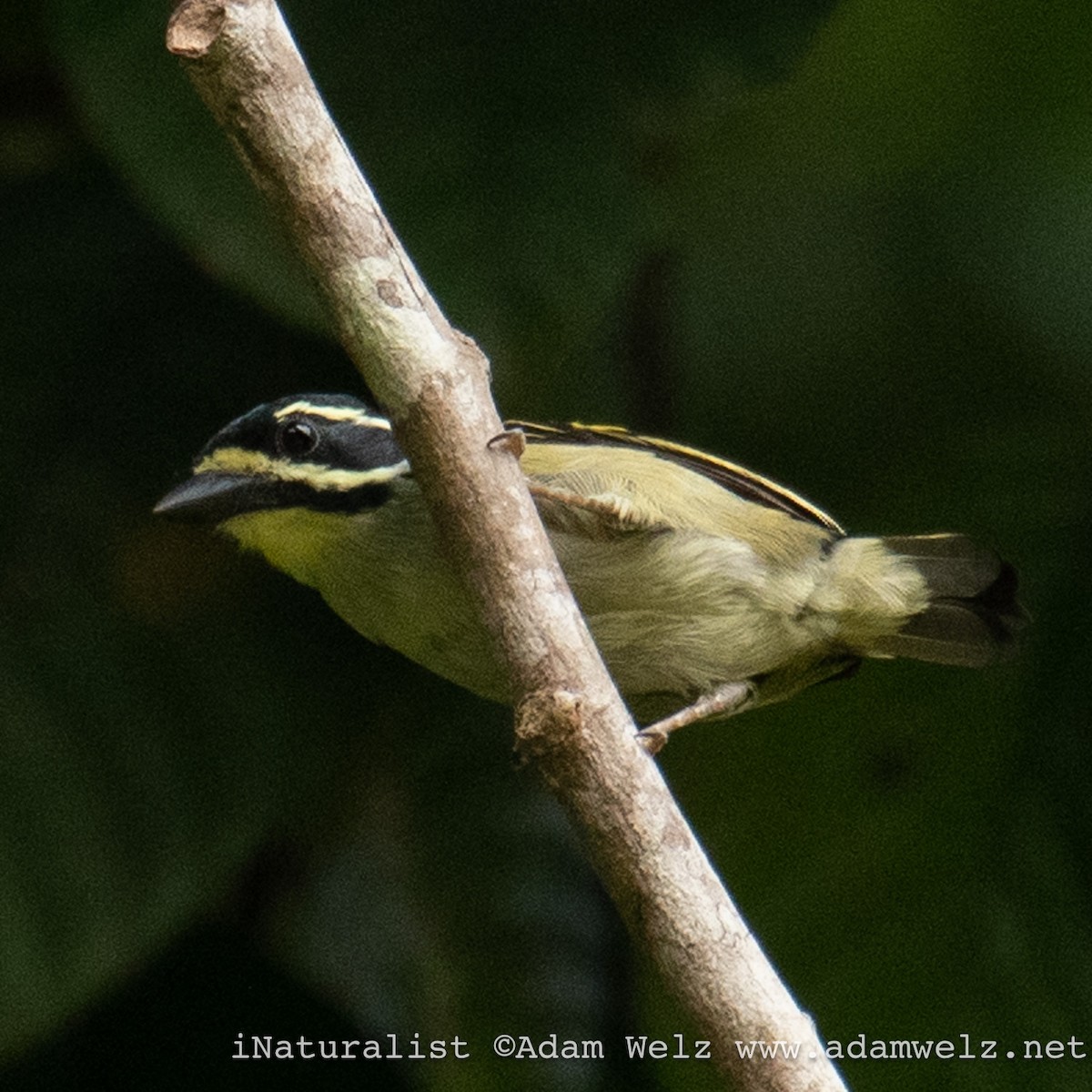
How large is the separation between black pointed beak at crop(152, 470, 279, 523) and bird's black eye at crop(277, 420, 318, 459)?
0.05 metres

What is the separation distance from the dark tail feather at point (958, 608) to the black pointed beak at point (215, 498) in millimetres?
959

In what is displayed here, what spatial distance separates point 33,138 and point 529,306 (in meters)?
0.92

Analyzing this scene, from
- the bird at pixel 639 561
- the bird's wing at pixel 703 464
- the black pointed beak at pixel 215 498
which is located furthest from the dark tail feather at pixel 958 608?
the black pointed beak at pixel 215 498

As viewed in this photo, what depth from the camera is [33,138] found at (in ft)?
8.79

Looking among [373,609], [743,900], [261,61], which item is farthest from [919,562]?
[261,61]

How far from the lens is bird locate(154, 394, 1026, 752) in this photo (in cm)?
227

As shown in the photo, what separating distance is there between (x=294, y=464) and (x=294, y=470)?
0.01m

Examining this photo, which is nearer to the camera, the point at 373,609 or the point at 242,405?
the point at 373,609

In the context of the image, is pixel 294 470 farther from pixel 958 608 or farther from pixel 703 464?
pixel 958 608

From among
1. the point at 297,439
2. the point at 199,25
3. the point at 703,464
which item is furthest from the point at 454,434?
the point at 703,464

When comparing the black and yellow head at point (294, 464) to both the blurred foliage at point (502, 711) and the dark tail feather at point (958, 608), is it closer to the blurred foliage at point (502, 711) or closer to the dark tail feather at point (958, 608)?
the blurred foliage at point (502, 711)

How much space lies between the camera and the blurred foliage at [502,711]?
2.52 meters

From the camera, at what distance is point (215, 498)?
2232 millimetres

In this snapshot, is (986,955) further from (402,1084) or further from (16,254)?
(16,254)
